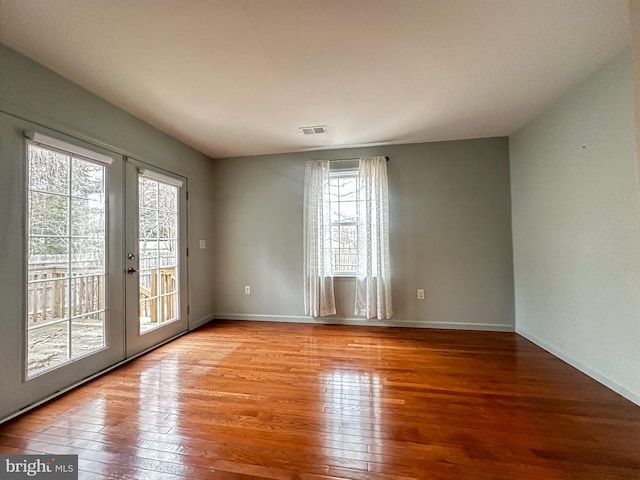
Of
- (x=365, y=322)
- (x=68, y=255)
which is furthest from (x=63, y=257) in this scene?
(x=365, y=322)

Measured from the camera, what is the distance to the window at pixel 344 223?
12.7 ft

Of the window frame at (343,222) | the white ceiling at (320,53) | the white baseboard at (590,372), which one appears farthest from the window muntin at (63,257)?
the white baseboard at (590,372)

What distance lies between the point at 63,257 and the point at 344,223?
2.88 meters

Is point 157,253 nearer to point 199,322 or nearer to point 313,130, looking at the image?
point 199,322

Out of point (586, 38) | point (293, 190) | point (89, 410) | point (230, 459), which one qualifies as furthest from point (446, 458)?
point (293, 190)

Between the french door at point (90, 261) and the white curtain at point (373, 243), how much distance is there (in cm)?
233

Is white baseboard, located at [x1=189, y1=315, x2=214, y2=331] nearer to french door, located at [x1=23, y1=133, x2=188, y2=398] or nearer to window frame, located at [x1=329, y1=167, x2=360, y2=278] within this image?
french door, located at [x1=23, y1=133, x2=188, y2=398]

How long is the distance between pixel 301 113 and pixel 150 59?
1.30m

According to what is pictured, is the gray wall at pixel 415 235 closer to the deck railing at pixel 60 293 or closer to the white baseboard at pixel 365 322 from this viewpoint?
the white baseboard at pixel 365 322

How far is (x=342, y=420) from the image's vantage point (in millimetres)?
1780

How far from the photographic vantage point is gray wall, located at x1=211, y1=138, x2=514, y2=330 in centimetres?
355

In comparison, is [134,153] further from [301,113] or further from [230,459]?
[230,459]

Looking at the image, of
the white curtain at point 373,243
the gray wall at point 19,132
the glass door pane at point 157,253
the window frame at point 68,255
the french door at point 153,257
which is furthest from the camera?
the white curtain at point 373,243

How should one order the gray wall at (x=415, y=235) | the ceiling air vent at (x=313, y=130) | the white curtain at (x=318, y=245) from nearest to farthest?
the ceiling air vent at (x=313, y=130)
the gray wall at (x=415, y=235)
the white curtain at (x=318, y=245)
